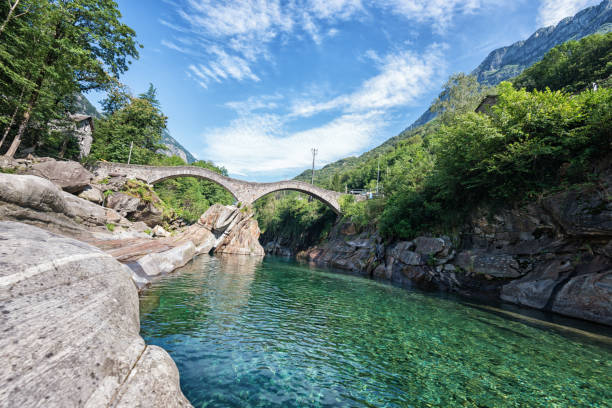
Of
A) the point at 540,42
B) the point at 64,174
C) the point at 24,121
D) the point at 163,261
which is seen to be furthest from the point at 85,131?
the point at 540,42

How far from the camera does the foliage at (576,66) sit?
29859 millimetres

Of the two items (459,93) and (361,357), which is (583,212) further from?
(459,93)

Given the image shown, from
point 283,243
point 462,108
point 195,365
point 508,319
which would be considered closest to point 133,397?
point 195,365

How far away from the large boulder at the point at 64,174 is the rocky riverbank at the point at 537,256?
2388 centimetres

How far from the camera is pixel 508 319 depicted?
8672mm

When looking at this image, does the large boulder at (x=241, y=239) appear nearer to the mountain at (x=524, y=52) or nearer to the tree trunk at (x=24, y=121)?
the tree trunk at (x=24, y=121)

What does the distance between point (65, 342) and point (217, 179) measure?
3398 cm

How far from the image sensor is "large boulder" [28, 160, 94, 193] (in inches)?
614

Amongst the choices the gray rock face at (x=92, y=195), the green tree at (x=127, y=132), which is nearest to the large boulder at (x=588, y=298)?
the gray rock face at (x=92, y=195)

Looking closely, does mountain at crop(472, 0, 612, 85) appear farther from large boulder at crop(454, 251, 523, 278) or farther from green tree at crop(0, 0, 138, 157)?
green tree at crop(0, 0, 138, 157)

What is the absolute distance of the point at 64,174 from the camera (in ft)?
54.8

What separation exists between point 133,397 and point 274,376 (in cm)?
235

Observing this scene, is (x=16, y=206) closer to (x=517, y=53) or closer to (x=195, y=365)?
(x=195, y=365)

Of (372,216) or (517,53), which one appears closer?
(372,216)
